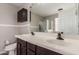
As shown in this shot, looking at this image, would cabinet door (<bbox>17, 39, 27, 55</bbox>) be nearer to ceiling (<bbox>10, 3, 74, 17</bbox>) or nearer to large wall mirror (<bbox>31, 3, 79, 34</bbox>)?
large wall mirror (<bbox>31, 3, 79, 34</bbox>)

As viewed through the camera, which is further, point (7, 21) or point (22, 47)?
point (7, 21)

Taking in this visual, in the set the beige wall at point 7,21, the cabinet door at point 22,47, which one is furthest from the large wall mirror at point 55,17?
the beige wall at point 7,21

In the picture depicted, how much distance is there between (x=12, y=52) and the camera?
2723mm

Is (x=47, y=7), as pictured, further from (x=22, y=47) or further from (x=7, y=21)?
(x=7, y=21)

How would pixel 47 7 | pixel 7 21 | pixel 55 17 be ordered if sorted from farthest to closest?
pixel 7 21 < pixel 47 7 < pixel 55 17

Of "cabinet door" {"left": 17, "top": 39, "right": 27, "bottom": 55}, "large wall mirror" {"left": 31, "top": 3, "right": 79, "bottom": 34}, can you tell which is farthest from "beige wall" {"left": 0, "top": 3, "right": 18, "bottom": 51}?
"cabinet door" {"left": 17, "top": 39, "right": 27, "bottom": 55}

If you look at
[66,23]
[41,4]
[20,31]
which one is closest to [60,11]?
[66,23]

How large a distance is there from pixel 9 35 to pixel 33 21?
4.90ft

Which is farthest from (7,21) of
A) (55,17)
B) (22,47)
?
(55,17)

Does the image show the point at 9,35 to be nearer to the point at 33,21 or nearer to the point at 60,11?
the point at 33,21

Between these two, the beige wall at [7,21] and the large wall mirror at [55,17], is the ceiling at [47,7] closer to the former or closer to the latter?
the large wall mirror at [55,17]

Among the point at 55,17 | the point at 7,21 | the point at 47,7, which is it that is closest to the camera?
the point at 55,17

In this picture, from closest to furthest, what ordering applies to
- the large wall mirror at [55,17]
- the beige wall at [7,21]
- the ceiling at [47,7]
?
the large wall mirror at [55,17]
the ceiling at [47,7]
the beige wall at [7,21]

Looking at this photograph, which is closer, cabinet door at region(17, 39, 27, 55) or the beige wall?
cabinet door at region(17, 39, 27, 55)
